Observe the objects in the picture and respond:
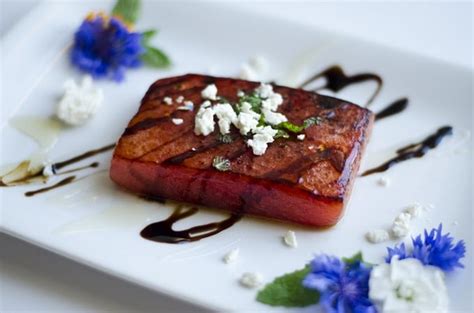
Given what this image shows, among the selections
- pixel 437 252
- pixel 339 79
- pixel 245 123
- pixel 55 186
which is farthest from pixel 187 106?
pixel 437 252

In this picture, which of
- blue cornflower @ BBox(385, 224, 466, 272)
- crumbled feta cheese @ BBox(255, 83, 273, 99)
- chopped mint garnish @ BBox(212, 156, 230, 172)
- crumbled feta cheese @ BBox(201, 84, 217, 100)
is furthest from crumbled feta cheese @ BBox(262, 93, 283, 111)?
blue cornflower @ BBox(385, 224, 466, 272)

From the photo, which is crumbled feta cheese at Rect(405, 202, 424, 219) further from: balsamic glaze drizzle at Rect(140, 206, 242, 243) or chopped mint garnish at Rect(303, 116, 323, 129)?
balsamic glaze drizzle at Rect(140, 206, 242, 243)

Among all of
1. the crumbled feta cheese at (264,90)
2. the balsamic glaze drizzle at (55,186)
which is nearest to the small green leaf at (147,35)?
the crumbled feta cheese at (264,90)

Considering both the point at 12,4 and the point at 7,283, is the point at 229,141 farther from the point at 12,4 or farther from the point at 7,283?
the point at 12,4

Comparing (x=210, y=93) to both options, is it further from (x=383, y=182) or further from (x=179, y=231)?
(x=383, y=182)

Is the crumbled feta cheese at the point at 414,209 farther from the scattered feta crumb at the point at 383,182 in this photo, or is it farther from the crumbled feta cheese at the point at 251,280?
the crumbled feta cheese at the point at 251,280
